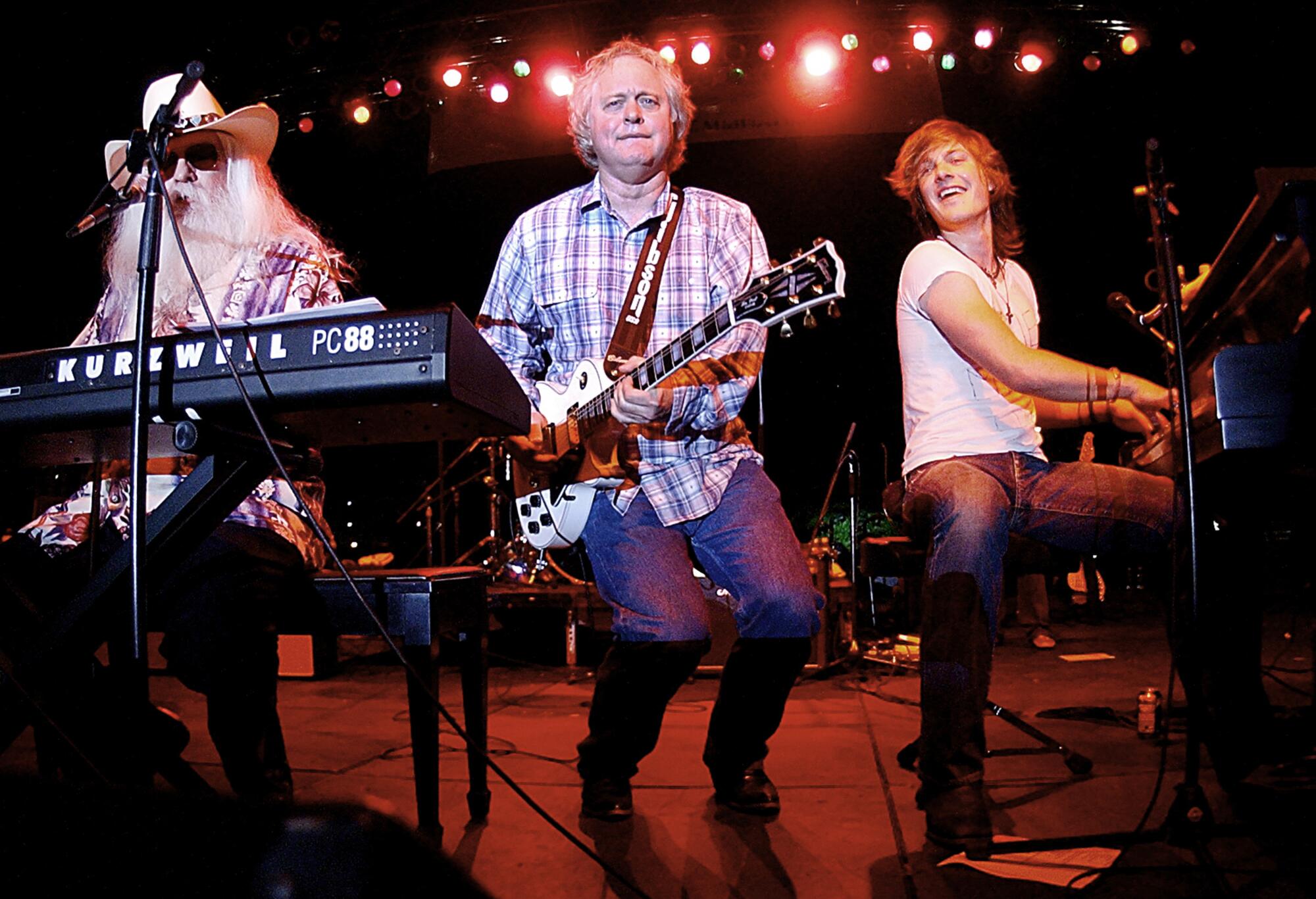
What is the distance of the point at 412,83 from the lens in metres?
6.65

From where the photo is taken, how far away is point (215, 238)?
255 centimetres

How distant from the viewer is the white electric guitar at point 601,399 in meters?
2.32

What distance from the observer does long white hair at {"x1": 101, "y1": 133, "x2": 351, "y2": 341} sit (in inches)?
99.7

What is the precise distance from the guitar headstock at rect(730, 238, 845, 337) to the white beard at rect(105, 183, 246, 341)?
1450 millimetres

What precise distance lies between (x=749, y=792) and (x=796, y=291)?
1.37 m

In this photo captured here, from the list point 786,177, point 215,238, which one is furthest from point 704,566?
point 786,177

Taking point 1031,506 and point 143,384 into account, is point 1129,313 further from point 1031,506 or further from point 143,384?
point 143,384

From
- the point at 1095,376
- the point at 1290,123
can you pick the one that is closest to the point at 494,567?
the point at 1095,376

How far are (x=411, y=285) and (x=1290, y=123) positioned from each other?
7822mm

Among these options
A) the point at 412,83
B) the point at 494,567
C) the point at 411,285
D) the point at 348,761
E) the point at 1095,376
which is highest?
the point at 412,83

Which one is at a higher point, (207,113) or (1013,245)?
(207,113)

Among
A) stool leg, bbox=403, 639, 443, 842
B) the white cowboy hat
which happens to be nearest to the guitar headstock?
stool leg, bbox=403, 639, 443, 842

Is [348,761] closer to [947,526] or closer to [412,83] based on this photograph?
[947,526]

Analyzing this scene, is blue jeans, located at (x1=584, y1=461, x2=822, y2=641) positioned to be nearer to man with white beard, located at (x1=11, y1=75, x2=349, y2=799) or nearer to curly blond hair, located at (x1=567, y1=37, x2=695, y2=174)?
man with white beard, located at (x1=11, y1=75, x2=349, y2=799)
